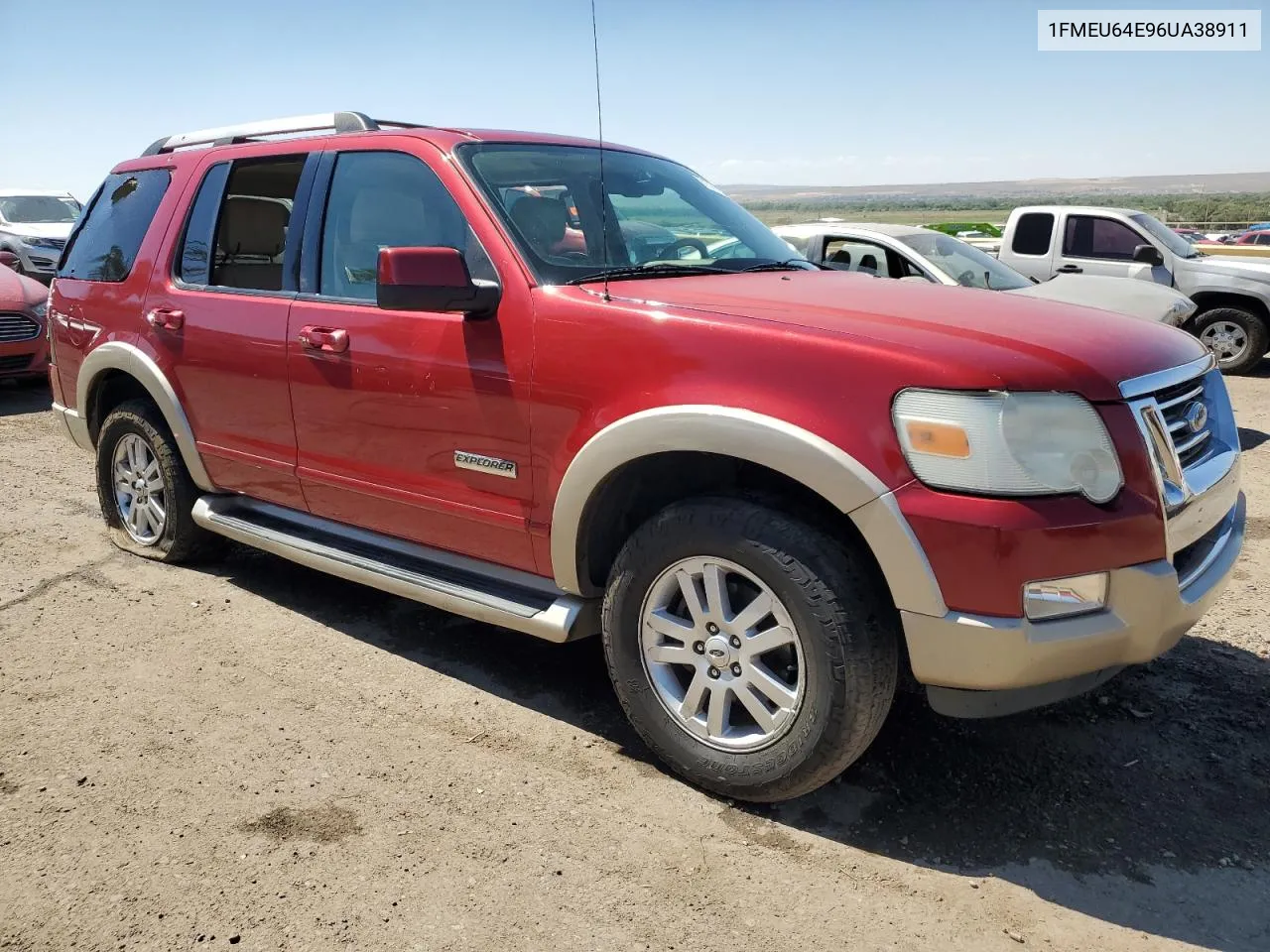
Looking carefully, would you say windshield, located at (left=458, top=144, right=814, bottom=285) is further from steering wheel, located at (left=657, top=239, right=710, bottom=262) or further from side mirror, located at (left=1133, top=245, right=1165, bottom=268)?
side mirror, located at (left=1133, top=245, right=1165, bottom=268)

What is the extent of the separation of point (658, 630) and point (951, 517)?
3.04 ft

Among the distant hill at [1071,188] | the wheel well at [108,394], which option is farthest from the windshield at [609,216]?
the distant hill at [1071,188]

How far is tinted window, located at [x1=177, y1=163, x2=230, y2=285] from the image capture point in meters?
4.32

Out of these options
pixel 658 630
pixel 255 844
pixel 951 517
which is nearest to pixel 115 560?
pixel 255 844

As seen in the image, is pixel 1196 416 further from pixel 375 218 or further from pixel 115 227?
pixel 115 227

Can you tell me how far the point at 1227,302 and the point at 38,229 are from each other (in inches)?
680

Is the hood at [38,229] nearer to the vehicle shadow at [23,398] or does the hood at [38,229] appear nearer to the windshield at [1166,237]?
the vehicle shadow at [23,398]

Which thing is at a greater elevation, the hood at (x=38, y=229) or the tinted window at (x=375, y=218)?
the hood at (x=38, y=229)

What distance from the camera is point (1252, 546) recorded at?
5027mm

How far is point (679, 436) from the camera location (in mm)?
2717

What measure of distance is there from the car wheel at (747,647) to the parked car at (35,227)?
15711mm

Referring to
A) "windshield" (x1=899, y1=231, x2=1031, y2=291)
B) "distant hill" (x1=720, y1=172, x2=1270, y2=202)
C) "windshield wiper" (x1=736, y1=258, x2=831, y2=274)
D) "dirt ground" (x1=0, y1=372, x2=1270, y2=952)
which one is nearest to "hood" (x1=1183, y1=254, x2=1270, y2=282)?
Answer: "windshield" (x1=899, y1=231, x2=1031, y2=291)

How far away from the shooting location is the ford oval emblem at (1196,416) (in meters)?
2.78

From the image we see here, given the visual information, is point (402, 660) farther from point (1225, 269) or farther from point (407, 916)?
point (1225, 269)
